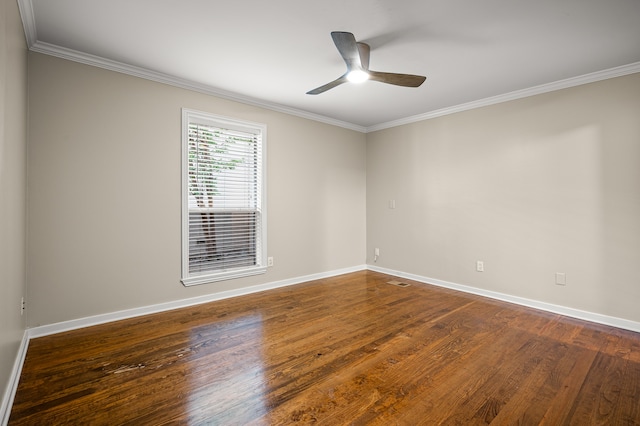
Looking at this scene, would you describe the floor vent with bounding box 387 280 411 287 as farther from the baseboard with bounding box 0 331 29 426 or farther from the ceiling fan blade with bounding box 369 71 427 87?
the baseboard with bounding box 0 331 29 426

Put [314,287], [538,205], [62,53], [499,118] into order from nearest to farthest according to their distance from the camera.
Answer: [62,53] < [538,205] < [499,118] < [314,287]

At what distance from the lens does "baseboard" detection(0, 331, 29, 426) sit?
61.8 inches

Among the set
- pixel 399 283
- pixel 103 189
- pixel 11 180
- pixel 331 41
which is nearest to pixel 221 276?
pixel 103 189

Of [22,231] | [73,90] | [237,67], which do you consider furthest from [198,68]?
[22,231]

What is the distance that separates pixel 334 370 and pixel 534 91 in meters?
3.68

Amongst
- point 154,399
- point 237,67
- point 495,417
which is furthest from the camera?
point 237,67

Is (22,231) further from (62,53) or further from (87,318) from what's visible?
(62,53)

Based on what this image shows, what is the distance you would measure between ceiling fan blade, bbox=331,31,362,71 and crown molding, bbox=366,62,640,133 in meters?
2.32

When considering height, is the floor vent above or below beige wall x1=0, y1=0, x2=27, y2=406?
below

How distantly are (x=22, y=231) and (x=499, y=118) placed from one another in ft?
16.2

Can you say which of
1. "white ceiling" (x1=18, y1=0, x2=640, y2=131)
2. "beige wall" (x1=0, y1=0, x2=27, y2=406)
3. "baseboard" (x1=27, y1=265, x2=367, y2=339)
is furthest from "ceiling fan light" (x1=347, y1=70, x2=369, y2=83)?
"baseboard" (x1=27, y1=265, x2=367, y2=339)

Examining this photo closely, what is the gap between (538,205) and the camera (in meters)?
3.47

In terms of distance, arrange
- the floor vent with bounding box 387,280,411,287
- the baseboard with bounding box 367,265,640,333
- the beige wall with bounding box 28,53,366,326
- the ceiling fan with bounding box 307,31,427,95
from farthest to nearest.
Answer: the floor vent with bounding box 387,280,411,287
the baseboard with bounding box 367,265,640,333
the beige wall with bounding box 28,53,366,326
the ceiling fan with bounding box 307,31,427,95

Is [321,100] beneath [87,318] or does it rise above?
above
